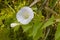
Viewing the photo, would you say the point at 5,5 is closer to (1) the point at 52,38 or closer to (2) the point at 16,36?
(2) the point at 16,36

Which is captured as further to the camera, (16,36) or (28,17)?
(16,36)

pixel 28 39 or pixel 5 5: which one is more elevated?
pixel 5 5

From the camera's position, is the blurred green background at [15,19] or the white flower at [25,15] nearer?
the white flower at [25,15]

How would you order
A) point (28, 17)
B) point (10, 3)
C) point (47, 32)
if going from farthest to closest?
1. point (10, 3)
2. point (47, 32)
3. point (28, 17)

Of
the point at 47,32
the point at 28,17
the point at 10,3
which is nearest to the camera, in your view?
the point at 28,17

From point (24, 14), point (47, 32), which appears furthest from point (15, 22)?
point (47, 32)

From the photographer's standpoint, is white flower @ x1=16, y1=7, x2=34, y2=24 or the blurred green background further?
the blurred green background
